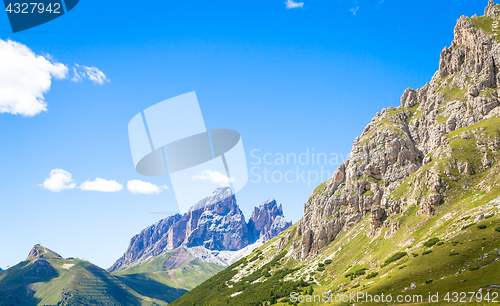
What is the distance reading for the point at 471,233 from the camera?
258 ft

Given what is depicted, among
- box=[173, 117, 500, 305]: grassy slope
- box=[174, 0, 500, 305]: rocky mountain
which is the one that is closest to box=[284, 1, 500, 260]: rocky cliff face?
box=[174, 0, 500, 305]: rocky mountain

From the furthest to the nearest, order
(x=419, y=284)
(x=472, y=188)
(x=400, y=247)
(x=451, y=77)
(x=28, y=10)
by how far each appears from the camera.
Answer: (x=451, y=77)
(x=472, y=188)
(x=400, y=247)
(x=419, y=284)
(x=28, y=10)

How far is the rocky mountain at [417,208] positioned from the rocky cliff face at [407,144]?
61cm

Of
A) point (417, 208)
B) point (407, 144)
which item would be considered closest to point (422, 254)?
point (417, 208)

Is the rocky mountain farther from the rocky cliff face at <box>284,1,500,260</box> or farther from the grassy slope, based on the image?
the rocky cliff face at <box>284,1,500,260</box>

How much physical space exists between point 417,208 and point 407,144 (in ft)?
212

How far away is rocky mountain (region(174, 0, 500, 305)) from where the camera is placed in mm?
74688

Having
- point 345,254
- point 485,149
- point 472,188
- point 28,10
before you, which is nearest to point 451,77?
point 485,149

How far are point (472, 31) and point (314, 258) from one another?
552ft

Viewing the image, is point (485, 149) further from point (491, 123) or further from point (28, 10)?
point (28, 10)

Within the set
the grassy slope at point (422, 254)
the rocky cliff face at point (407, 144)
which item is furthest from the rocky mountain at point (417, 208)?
the rocky cliff face at point (407, 144)

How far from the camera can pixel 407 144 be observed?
568 ft

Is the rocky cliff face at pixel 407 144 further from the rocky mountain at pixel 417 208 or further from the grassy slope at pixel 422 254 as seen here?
the grassy slope at pixel 422 254

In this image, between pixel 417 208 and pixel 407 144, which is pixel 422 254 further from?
pixel 407 144
